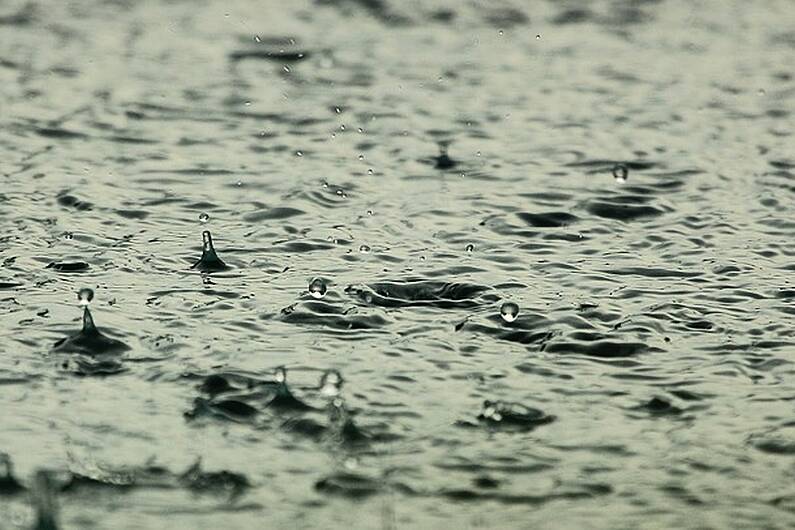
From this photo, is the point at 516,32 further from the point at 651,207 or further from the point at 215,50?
the point at 651,207

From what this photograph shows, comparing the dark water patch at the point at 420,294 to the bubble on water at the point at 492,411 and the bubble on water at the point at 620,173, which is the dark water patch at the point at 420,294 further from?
the bubble on water at the point at 620,173

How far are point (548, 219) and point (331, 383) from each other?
1724 millimetres

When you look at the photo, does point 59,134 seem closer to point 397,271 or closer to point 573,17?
point 397,271

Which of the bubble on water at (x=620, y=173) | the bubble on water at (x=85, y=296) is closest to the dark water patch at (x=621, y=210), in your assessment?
the bubble on water at (x=620, y=173)

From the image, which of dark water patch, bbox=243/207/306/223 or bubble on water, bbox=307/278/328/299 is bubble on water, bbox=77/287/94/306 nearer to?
bubble on water, bbox=307/278/328/299

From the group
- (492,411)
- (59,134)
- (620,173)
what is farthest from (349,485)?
(59,134)

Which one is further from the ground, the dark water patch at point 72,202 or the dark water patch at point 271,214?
the dark water patch at point 72,202

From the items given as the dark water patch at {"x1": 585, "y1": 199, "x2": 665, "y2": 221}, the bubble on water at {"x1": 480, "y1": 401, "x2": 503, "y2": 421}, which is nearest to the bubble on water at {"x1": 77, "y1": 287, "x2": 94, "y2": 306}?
the bubble on water at {"x1": 480, "y1": 401, "x2": 503, "y2": 421}


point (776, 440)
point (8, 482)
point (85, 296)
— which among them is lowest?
point (8, 482)

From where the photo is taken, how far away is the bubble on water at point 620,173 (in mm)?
6164

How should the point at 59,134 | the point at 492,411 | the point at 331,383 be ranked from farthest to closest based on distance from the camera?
the point at 59,134 < the point at 331,383 < the point at 492,411

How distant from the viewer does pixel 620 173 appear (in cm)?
623

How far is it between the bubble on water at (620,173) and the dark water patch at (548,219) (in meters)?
0.51

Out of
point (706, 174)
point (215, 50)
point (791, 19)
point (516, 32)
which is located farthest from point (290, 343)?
point (791, 19)
